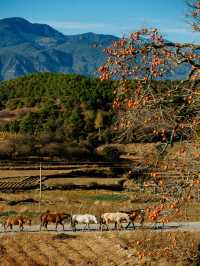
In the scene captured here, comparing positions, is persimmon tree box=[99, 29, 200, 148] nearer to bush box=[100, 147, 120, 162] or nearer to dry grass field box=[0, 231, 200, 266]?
dry grass field box=[0, 231, 200, 266]

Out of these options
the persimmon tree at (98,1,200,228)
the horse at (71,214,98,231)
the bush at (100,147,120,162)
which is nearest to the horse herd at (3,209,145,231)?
the horse at (71,214,98,231)

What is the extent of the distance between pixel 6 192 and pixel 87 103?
220 ft

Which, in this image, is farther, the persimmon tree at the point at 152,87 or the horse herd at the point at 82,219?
the horse herd at the point at 82,219

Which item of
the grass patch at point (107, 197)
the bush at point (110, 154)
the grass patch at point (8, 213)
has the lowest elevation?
the bush at point (110, 154)

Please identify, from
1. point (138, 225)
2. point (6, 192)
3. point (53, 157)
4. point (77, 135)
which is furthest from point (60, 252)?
point (77, 135)

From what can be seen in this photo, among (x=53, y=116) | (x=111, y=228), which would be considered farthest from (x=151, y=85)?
(x=53, y=116)

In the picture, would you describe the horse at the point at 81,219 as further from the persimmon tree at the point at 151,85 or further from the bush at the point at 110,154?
the bush at the point at 110,154

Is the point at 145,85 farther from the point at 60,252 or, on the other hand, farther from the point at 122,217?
the point at 122,217

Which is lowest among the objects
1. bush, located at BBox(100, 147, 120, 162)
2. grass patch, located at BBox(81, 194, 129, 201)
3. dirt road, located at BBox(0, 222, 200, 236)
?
bush, located at BBox(100, 147, 120, 162)

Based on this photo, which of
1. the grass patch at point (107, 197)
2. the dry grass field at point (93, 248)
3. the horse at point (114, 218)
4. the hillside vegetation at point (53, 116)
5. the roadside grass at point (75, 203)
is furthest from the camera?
the hillside vegetation at point (53, 116)

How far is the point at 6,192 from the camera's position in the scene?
198 ft

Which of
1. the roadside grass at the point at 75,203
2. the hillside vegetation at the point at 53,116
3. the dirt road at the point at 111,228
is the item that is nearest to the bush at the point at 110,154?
the hillside vegetation at the point at 53,116

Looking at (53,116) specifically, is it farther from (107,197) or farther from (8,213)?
(8,213)

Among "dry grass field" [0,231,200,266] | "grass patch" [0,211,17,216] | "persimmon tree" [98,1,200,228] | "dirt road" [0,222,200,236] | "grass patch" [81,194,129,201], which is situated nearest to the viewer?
"persimmon tree" [98,1,200,228]
